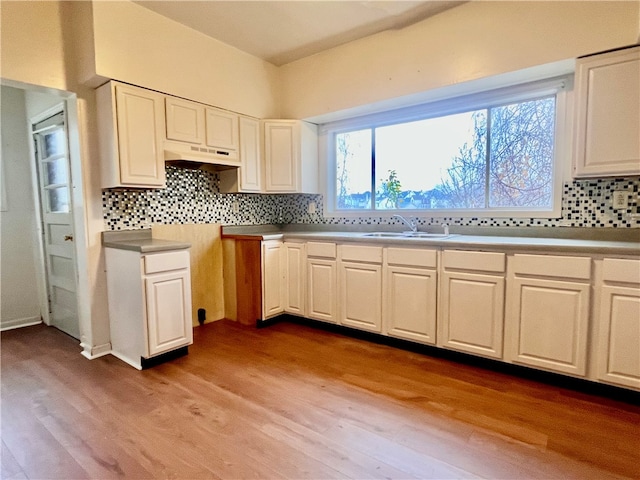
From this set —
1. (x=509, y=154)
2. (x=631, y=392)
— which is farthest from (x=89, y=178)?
(x=631, y=392)

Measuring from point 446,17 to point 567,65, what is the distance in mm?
923

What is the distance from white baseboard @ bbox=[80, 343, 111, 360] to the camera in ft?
8.87

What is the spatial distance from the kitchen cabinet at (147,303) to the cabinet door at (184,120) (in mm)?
1026

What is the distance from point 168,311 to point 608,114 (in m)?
3.24

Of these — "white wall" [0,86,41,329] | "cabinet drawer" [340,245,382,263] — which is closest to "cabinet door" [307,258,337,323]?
"cabinet drawer" [340,245,382,263]

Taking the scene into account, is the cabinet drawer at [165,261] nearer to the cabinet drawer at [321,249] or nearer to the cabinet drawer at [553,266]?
the cabinet drawer at [321,249]

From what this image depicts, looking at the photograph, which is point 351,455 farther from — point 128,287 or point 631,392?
point 128,287

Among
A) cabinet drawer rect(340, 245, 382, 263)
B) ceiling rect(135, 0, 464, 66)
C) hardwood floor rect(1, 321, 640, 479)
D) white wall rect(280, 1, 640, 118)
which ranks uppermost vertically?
ceiling rect(135, 0, 464, 66)

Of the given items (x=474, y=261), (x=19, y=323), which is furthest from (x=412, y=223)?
(x=19, y=323)

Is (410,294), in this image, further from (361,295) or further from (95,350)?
(95,350)

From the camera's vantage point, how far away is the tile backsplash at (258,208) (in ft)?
7.78

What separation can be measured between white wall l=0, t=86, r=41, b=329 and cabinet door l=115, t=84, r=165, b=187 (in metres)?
1.67

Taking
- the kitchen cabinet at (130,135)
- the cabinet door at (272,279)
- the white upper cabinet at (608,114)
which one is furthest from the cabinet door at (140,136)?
the white upper cabinet at (608,114)

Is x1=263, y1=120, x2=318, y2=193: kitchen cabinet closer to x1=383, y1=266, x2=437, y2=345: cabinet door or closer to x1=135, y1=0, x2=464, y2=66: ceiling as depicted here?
x1=135, y1=0, x2=464, y2=66: ceiling
